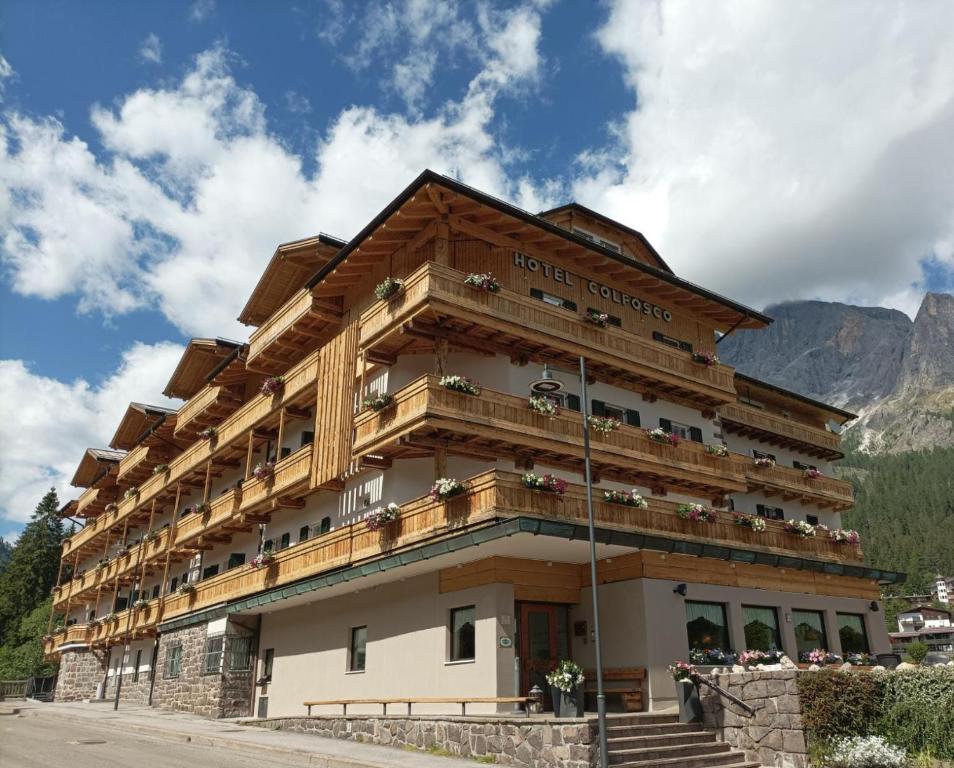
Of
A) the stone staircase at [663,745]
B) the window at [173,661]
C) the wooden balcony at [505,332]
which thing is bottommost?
the stone staircase at [663,745]

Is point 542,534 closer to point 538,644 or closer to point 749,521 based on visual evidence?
point 538,644

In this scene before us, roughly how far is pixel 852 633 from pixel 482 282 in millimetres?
18540

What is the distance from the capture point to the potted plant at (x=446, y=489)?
20.0 metres

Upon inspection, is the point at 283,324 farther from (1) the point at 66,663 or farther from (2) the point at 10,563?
(2) the point at 10,563

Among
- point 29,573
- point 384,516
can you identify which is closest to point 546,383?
point 384,516

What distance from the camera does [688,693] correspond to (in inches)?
713

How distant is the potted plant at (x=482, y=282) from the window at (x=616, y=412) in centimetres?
593

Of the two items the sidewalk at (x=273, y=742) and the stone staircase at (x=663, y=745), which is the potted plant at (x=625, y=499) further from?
the sidewalk at (x=273, y=742)

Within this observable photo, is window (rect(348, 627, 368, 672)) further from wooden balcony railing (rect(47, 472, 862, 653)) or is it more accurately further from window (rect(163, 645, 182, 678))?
window (rect(163, 645, 182, 678))

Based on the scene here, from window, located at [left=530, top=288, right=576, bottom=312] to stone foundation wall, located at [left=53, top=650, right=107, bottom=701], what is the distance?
39.0 meters

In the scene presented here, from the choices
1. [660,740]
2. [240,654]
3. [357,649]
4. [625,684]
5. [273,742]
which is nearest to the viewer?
[660,740]

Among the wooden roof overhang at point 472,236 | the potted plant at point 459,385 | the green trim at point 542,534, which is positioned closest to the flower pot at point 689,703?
the green trim at point 542,534

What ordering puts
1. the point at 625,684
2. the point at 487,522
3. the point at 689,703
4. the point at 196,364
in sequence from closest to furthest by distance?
1. the point at 689,703
2. the point at 487,522
3. the point at 625,684
4. the point at 196,364

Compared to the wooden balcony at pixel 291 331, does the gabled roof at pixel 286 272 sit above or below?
above
